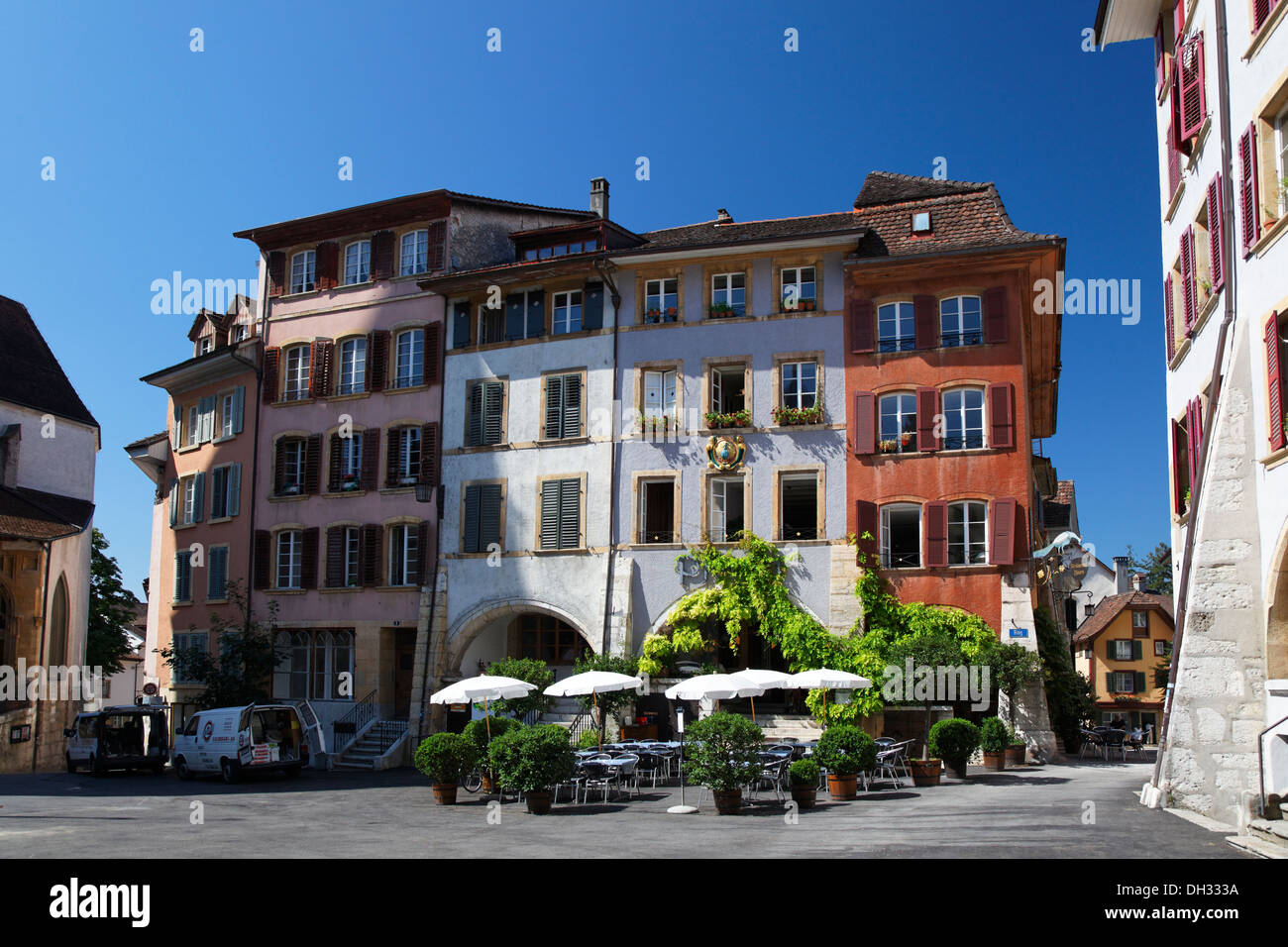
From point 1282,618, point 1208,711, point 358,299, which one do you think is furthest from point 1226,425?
point 358,299

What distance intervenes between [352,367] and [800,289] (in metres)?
14.3

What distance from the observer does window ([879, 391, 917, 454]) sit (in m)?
27.3

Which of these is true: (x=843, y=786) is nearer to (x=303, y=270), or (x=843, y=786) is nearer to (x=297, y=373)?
(x=297, y=373)

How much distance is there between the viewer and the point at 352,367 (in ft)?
116

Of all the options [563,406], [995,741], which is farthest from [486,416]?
[995,741]

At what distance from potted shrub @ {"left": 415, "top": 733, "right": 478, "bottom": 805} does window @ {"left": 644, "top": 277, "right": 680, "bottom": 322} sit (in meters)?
13.7

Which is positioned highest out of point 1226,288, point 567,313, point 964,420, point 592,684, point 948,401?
point 567,313

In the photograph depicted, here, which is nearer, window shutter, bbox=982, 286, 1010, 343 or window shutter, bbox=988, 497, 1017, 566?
window shutter, bbox=988, 497, 1017, 566

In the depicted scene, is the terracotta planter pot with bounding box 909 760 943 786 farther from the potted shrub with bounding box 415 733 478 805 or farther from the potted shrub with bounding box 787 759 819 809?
A: the potted shrub with bounding box 415 733 478 805

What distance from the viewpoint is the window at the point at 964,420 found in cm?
2686

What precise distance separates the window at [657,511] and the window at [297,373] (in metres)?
12.5

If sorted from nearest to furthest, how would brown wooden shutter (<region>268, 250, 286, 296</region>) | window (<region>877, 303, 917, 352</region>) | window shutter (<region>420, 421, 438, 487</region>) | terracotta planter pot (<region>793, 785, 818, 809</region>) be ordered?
1. terracotta planter pot (<region>793, 785, 818, 809</region>)
2. window (<region>877, 303, 917, 352</region>)
3. window shutter (<region>420, 421, 438, 487</region>)
4. brown wooden shutter (<region>268, 250, 286, 296</region>)

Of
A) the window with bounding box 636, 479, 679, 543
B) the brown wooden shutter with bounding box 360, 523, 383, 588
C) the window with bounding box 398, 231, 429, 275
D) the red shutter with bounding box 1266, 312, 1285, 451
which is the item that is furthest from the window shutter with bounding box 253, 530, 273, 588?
the red shutter with bounding box 1266, 312, 1285, 451

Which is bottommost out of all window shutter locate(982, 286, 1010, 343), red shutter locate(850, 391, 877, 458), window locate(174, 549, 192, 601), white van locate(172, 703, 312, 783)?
white van locate(172, 703, 312, 783)
